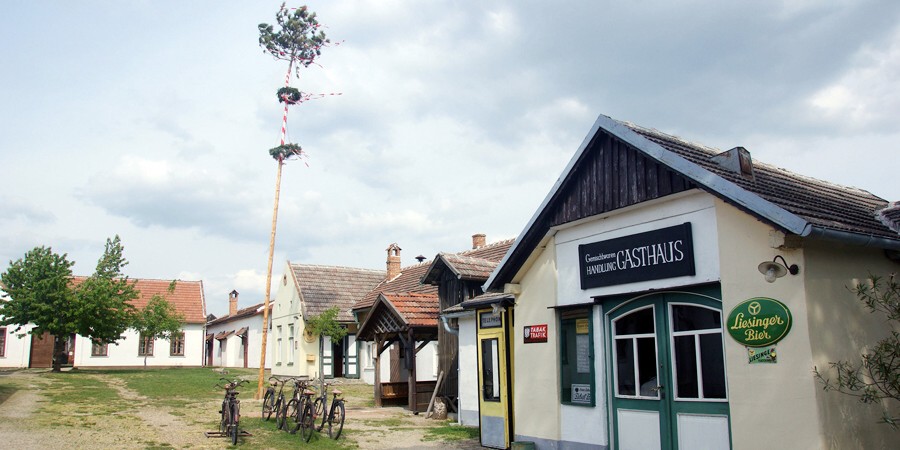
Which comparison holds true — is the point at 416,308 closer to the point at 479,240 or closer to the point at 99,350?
the point at 479,240

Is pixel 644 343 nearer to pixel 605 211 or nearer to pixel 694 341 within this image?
pixel 694 341

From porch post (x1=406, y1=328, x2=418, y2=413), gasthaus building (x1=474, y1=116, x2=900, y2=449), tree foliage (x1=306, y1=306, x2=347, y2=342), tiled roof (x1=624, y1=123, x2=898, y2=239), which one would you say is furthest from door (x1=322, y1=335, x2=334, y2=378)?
tiled roof (x1=624, y1=123, x2=898, y2=239)

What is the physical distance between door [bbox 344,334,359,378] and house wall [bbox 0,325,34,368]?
20471 millimetres

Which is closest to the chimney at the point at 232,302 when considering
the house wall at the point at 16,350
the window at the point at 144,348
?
the window at the point at 144,348

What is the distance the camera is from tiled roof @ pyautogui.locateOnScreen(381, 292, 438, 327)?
1792cm

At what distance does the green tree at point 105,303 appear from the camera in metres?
29.4

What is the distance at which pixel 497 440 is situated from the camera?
12.1 metres

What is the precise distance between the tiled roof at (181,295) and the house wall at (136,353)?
83 centimetres

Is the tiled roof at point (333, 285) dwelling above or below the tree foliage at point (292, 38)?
below

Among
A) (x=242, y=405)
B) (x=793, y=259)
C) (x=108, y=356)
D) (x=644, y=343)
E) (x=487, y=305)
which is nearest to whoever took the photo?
(x=793, y=259)

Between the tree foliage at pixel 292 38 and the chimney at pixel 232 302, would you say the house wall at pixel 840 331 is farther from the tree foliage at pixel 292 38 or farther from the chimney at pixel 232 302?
the chimney at pixel 232 302

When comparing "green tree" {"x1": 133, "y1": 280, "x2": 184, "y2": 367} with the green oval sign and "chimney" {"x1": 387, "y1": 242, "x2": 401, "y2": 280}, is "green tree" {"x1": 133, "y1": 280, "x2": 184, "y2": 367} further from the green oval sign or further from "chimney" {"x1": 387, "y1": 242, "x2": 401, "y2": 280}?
the green oval sign

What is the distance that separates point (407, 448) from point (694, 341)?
5671 mm

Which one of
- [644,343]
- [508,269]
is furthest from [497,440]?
[644,343]
